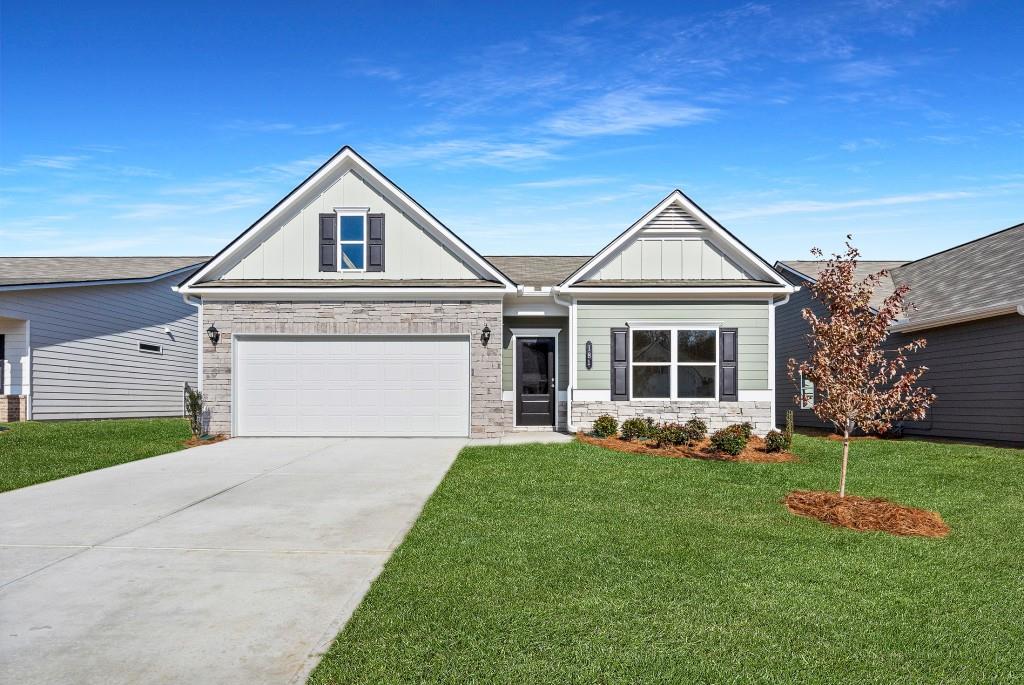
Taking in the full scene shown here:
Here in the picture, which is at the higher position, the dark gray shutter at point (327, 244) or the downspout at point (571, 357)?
the dark gray shutter at point (327, 244)

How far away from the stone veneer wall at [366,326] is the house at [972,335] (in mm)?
6300

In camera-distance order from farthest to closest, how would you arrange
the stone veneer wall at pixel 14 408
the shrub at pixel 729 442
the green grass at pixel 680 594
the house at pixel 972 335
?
1. the stone veneer wall at pixel 14 408
2. the house at pixel 972 335
3. the shrub at pixel 729 442
4. the green grass at pixel 680 594

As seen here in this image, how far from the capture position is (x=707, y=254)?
1645cm

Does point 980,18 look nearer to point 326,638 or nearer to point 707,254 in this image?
point 707,254

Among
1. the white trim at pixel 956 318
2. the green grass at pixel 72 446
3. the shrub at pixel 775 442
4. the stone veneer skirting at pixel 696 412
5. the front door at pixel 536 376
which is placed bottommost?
the green grass at pixel 72 446

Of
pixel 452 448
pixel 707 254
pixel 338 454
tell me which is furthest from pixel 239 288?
pixel 707 254

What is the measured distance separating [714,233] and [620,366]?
3.69 metres

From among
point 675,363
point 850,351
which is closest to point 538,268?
point 675,363

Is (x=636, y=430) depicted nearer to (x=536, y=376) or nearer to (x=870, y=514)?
(x=536, y=376)

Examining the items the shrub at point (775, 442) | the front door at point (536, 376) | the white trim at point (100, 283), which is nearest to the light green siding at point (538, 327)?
the front door at point (536, 376)

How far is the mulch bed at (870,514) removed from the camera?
771 cm

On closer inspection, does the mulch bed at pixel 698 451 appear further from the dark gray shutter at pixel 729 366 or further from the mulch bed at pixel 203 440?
the mulch bed at pixel 203 440

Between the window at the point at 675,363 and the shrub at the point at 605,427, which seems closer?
the shrub at the point at 605,427

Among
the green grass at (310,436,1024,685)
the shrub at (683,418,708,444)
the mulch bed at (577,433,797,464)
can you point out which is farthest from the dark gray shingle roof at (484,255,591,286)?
the green grass at (310,436,1024,685)
